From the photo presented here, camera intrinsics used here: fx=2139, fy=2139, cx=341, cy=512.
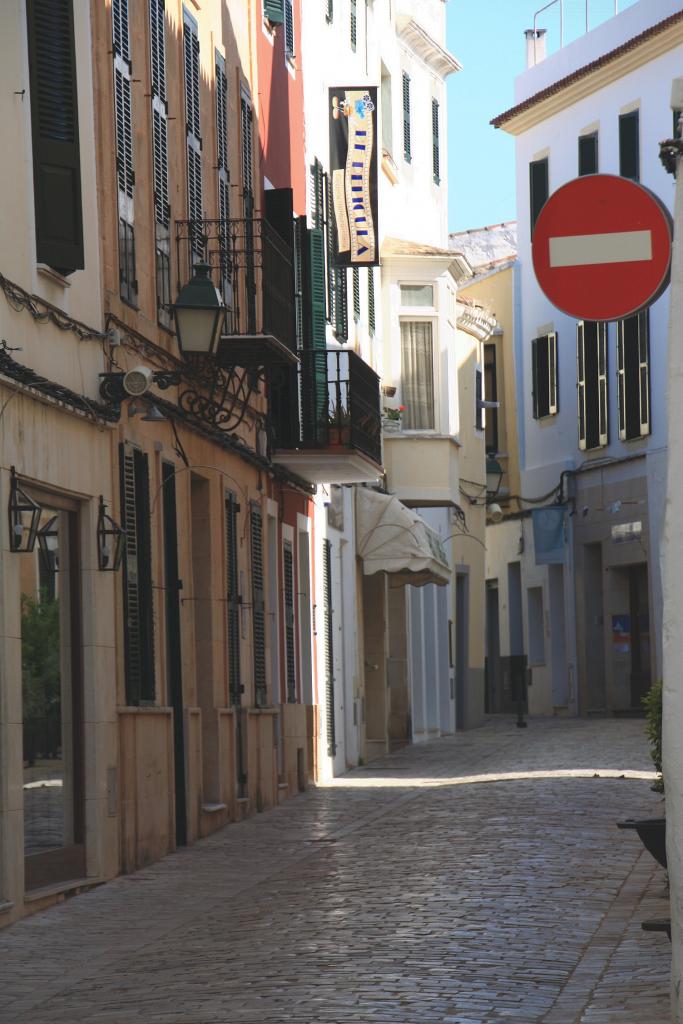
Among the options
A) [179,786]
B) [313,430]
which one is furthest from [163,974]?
[313,430]

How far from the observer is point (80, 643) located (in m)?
15.3

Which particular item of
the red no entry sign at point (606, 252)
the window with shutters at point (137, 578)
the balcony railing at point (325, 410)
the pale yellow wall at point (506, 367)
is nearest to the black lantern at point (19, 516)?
the window with shutters at point (137, 578)

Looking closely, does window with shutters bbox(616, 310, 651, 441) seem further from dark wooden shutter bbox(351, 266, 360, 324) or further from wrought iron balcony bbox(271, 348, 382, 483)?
wrought iron balcony bbox(271, 348, 382, 483)

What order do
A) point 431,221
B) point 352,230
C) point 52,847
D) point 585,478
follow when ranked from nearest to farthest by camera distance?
point 52,847, point 352,230, point 431,221, point 585,478

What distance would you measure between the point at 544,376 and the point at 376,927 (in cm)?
3512

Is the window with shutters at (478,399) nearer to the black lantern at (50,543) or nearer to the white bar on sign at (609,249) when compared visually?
the black lantern at (50,543)

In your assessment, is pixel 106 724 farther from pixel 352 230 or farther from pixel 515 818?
pixel 352 230

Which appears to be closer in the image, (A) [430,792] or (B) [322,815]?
(B) [322,815]

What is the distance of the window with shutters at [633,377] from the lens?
135 feet

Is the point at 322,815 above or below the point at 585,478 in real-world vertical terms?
below

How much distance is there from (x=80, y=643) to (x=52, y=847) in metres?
1.53

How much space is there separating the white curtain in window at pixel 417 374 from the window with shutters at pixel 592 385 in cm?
940

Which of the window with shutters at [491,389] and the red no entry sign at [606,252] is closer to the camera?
the red no entry sign at [606,252]

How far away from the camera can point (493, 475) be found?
48.2 metres
